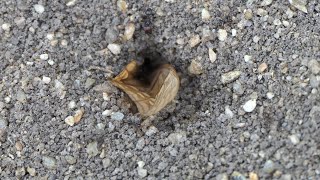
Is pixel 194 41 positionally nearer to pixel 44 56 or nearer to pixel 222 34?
pixel 222 34

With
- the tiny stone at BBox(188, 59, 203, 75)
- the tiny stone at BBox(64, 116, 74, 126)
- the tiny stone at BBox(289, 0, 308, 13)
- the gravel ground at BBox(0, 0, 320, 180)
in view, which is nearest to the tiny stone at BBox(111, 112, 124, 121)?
the gravel ground at BBox(0, 0, 320, 180)

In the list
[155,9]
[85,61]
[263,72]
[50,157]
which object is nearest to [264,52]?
[263,72]

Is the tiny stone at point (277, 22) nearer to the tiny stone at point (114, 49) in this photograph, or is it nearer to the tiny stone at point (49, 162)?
the tiny stone at point (114, 49)

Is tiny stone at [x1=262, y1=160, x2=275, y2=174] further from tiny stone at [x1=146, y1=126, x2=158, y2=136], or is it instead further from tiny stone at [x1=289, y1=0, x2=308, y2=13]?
tiny stone at [x1=289, y1=0, x2=308, y2=13]

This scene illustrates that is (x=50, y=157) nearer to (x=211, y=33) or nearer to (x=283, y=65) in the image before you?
(x=211, y=33)

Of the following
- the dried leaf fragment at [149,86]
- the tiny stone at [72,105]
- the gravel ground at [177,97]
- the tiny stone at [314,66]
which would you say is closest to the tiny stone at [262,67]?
the gravel ground at [177,97]

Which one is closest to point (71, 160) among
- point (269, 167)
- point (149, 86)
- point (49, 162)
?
point (49, 162)
